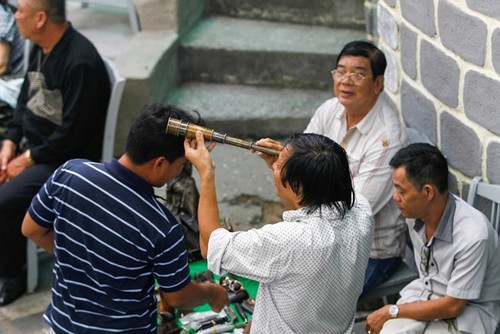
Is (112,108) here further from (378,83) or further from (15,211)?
(378,83)

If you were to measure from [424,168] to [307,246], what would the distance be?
39.9 inches

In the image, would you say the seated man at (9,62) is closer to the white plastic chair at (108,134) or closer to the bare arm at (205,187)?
the white plastic chair at (108,134)

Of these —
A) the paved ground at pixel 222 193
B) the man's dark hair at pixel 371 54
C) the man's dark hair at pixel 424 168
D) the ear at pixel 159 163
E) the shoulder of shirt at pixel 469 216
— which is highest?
the ear at pixel 159 163

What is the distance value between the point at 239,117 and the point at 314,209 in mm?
3369

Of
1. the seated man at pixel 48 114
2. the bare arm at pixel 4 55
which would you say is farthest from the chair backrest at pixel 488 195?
the bare arm at pixel 4 55

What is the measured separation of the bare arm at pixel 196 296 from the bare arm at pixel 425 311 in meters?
0.73

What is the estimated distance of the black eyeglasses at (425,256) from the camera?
347 centimetres

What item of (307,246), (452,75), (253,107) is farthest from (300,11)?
(307,246)

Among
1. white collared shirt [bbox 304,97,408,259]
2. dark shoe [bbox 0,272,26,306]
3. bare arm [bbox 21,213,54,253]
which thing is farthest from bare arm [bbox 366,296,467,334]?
dark shoe [bbox 0,272,26,306]

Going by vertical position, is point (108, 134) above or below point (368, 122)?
below

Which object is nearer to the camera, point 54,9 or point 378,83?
point 378,83

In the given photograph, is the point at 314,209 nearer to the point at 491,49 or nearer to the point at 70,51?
the point at 491,49

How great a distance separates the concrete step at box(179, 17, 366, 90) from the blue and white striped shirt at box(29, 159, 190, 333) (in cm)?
336

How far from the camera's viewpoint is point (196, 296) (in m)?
3.15
